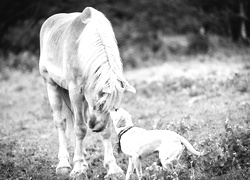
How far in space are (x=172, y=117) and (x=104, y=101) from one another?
3009mm

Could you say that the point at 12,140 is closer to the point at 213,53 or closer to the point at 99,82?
the point at 99,82

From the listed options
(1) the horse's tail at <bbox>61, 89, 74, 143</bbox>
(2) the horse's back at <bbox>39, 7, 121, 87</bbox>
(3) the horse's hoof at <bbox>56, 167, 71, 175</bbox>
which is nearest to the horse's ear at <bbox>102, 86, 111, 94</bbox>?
(2) the horse's back at <bbox>39, 7, 121, 87</bbox>

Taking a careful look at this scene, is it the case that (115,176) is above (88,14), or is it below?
below

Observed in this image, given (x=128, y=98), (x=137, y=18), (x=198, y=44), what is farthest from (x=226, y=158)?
(x=137, y=18)

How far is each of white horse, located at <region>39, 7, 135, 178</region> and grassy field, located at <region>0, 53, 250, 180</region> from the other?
0.41 m

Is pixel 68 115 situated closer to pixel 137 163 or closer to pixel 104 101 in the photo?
pixel 104 101

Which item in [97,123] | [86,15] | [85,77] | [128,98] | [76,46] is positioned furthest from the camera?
[128,98]

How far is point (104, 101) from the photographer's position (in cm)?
474

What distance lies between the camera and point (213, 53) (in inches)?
540

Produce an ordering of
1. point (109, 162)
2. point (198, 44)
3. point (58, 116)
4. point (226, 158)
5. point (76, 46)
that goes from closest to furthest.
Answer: point (226, 158), point (109, 162), point (76, 46), point (58, 116), point (198, 44)

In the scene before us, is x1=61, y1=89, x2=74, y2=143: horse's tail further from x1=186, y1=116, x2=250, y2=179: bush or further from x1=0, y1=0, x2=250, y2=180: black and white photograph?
x1=186, y1=116, x2=250, y2=179: bush

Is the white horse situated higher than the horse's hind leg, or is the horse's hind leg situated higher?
the white horse

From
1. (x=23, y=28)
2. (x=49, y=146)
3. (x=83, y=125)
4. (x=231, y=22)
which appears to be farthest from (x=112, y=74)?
(x=23, y=28)

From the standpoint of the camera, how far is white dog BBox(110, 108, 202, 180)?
434 centimetres
